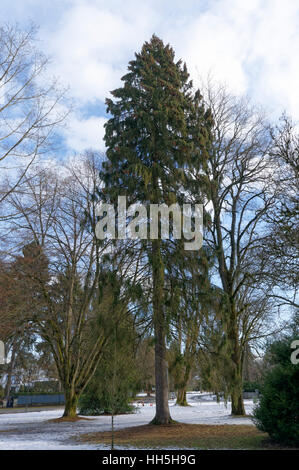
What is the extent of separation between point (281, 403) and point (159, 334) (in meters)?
5.35

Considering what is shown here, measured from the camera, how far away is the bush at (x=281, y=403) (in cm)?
797


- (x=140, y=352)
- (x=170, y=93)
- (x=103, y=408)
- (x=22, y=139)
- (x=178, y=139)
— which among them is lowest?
(x=103, y=408)

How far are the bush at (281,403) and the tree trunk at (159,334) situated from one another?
411cm

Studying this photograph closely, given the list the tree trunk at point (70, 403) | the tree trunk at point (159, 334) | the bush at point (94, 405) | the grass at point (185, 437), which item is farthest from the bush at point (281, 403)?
the bush at point (94, 405)

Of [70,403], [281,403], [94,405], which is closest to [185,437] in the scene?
[281,403]

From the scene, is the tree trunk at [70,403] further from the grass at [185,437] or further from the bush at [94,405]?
the grass at [185,437]

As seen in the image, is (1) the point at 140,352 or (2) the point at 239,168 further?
(2) the point at 239,168

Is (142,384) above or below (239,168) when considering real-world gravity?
below

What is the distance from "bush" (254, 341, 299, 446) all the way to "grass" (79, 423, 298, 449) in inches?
14.0

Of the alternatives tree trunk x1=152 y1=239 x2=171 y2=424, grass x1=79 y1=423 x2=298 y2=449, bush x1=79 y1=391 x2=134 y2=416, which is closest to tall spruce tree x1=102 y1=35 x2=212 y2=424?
tree trunk x1=152 y1=239 x2=171 y2=424

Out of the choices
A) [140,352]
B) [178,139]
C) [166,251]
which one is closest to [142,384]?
[140,352]

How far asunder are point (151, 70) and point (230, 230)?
316 inches
